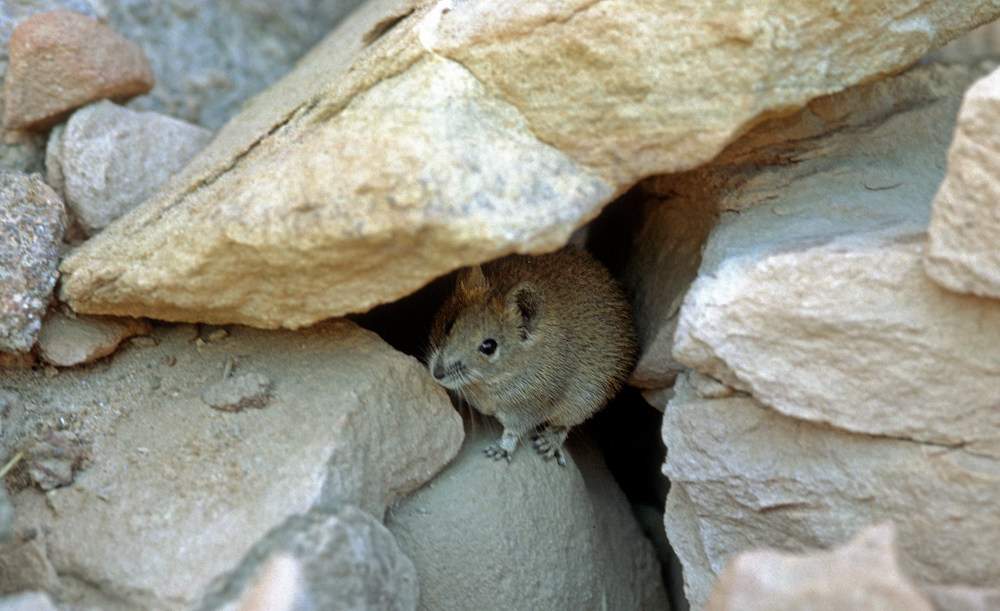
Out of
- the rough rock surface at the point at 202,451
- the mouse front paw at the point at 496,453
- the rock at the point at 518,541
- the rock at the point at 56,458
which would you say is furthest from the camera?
the mouse front paw at the point at 496,453

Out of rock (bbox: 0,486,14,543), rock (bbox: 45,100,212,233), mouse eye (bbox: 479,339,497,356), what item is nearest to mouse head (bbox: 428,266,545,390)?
mouse eye (bbox: 479,339,497,356)

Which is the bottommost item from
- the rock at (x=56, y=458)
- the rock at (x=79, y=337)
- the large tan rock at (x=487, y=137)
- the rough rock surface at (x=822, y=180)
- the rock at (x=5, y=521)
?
the rock at (x=56, y=458)

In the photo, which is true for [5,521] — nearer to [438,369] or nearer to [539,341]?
[438,369]

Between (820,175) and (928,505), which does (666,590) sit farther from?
(820,175)

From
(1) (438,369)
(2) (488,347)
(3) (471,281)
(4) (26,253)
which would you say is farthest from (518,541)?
(4) (26,253)

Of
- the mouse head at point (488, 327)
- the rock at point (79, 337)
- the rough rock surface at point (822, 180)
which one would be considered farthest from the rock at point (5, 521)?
the rough rock surface at point (822, 180)

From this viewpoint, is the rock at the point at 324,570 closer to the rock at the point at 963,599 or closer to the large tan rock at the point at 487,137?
the large tan rock at the point at 487,137

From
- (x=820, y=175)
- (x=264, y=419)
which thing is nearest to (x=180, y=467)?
(x=264, y=419)
